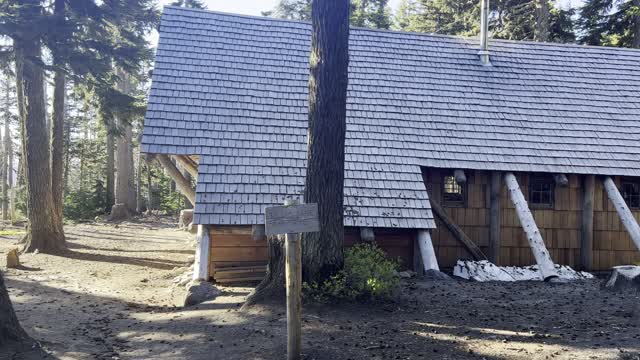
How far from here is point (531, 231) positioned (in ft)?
34.1

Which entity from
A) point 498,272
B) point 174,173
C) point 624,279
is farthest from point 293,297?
point 498,272

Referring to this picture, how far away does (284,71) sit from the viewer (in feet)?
40.2

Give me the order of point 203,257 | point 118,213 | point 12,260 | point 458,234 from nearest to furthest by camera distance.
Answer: point 203,257, point 458,234, point 12,260, point 118,213

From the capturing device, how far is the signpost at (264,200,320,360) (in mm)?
4984

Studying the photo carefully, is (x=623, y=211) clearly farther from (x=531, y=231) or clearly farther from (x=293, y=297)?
(x=293, y=297)

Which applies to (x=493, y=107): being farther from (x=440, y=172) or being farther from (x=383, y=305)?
(x=383, y=305)

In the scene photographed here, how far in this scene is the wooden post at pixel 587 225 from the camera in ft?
38.5

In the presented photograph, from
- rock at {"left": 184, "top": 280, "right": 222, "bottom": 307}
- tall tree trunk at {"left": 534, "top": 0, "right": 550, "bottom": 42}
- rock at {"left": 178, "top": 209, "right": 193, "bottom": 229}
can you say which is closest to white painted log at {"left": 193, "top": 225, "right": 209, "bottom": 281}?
rock at {"left": 184, "top": 280, "right": 222, "bottom": 307}

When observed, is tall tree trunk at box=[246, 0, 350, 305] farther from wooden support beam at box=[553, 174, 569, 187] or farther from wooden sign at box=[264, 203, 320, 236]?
wooden support beam at box=[553, 174, 569, 187]

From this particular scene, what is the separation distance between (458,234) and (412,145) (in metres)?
2.22

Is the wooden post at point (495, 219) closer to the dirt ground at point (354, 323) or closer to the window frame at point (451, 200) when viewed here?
the window frame at point (451, 200)

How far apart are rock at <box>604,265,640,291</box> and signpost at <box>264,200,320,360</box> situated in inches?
237

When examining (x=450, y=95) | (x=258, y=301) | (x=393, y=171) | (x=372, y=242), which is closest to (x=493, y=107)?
(x=450, y=95)

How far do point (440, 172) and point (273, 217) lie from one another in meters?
7.32
